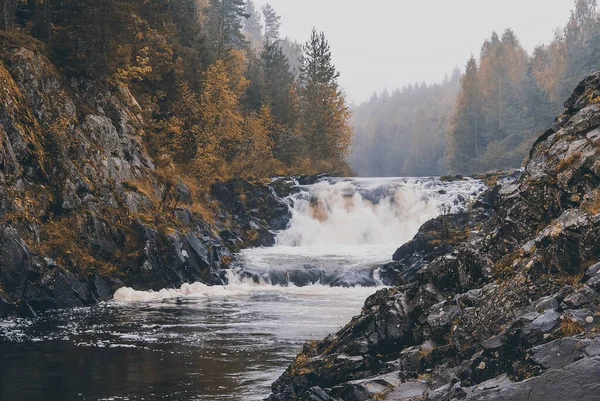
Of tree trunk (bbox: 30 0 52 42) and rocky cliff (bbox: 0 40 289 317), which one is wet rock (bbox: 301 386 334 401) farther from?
tree trunk (bbox: 30 0 52 42)

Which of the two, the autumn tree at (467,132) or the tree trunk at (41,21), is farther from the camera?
the autumn tree at (467,132)

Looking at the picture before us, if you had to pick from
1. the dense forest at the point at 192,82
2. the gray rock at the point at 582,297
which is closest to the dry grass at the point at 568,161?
the gray rock at the point at 582,297

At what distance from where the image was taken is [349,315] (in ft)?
71.9

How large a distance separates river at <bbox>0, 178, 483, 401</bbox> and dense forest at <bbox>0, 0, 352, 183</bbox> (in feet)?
30.1

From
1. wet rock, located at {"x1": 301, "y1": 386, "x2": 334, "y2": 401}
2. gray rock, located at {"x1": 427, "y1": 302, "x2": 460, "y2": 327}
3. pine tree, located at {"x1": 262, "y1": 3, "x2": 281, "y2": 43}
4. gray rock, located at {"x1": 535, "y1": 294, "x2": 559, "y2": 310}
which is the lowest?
wet rock, located at {"x1": 301, "y1": 386, "x2": 334, "y2": 401}

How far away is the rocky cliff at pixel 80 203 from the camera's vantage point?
2253 centimetres

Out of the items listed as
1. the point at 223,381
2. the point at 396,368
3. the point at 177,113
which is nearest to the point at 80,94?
the point at 177,113

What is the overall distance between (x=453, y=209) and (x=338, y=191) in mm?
9264

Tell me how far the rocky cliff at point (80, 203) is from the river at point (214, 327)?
1.19 m

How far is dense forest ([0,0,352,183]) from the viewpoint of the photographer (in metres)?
31.7

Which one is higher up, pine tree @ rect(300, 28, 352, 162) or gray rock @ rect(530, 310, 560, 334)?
pine tree @ rect(300, 28, 352, 162)

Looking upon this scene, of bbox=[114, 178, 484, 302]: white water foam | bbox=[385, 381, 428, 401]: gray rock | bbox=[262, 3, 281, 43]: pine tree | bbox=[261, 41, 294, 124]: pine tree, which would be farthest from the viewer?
bbox=[262, 3, 281, 43]: pine tree

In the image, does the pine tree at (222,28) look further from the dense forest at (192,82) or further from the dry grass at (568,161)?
the dry grass at (568,161)

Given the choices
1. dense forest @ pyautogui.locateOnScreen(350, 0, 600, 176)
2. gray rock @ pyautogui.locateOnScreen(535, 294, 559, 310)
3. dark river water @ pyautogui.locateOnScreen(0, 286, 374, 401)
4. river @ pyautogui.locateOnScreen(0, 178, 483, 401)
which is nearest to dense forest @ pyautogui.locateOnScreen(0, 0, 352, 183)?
river @ pyautogui.locateOnScreen(0, 178, 483, 401)
